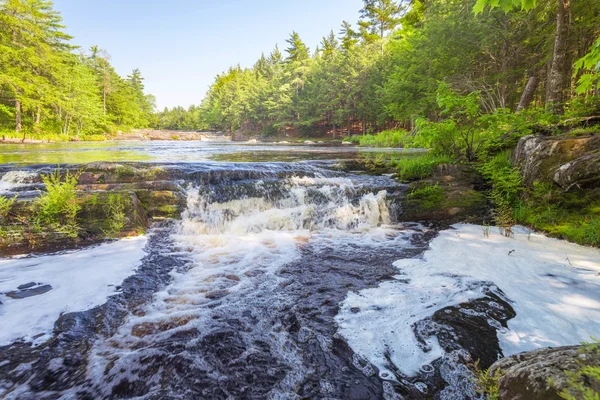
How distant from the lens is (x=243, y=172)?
28.4 feet

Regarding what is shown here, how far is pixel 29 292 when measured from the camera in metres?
3.53

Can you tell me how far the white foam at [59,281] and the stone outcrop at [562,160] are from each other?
24.7ft

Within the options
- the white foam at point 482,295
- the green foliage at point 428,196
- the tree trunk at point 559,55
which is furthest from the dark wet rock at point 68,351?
the tree trunk at point 559,55

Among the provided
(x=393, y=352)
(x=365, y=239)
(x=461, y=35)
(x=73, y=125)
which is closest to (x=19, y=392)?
(x=393, y=352)

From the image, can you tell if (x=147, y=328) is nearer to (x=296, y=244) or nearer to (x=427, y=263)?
(x=296, y=244)

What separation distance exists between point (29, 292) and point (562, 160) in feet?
29.0

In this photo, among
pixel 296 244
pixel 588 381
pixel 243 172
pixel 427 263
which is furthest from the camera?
pixel 243 172

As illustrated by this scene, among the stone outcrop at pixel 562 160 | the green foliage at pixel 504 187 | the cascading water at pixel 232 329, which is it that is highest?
the stone outcrop at pixel 562 160

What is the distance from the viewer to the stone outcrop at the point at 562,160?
4.84m

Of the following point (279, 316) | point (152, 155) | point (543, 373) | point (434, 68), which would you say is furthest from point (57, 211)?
point (434, 68)

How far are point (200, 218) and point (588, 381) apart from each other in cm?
665

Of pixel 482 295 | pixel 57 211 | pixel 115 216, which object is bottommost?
pixel 482 295

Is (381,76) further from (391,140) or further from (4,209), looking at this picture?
(4,209)

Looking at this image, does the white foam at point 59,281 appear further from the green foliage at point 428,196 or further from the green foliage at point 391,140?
the green foliage at point 391,140
